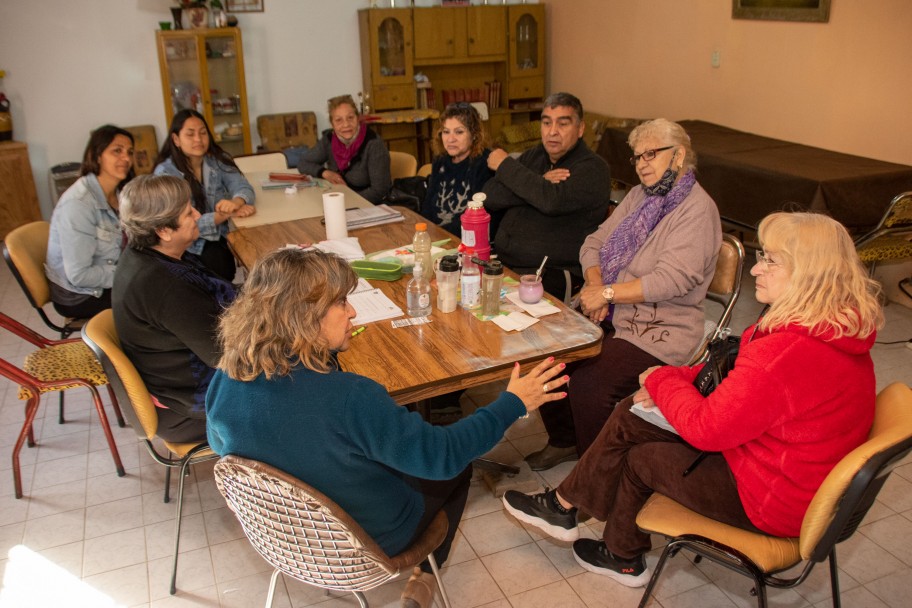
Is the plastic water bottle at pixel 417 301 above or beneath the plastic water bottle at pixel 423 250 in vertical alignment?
beneath

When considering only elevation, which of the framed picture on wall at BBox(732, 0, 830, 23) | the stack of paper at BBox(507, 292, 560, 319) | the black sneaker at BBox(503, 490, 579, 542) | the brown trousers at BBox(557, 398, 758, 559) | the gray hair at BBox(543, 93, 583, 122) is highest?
the framed picture on wall at BBox(732, 0, 830, 23)

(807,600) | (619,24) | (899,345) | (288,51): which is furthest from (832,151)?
(288,51)

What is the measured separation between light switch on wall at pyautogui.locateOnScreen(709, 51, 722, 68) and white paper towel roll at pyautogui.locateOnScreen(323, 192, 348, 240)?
3583 mm

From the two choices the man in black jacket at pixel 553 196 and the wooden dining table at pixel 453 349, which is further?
the man in black jacket at pixel 553 196

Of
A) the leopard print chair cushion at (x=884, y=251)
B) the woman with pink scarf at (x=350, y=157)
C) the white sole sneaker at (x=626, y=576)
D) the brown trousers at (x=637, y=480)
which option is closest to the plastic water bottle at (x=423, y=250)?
the brown trousers at (x=637, y=480)

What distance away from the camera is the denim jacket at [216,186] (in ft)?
11.4

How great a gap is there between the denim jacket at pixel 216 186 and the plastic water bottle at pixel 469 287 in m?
1.62

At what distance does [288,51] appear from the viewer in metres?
6.61

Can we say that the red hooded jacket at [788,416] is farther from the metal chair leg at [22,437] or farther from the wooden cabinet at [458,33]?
the wooden cabinet at [458,33]

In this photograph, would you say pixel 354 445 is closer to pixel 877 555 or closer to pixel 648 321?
pixel 648 321

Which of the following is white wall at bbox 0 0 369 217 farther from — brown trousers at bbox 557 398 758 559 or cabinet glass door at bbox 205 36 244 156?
brown trousers at bbox 557 398 758 559

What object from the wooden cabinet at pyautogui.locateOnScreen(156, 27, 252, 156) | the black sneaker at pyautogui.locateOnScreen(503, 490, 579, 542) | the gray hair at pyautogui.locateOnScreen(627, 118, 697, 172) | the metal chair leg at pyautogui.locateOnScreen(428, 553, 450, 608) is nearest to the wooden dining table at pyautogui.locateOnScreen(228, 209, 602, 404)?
the metal chair leg at pyautogui.locateOnScreen(428, 553, 450, 608)

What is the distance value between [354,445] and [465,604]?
0.89 metres

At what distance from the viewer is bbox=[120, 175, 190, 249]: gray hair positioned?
85.1 inches
